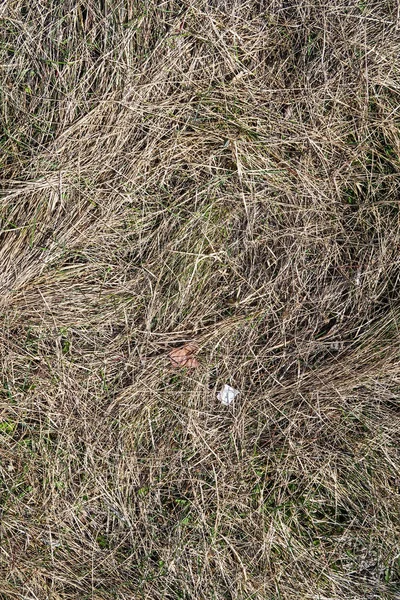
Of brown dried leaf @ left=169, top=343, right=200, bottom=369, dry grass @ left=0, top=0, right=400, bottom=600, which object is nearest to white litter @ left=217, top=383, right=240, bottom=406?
dry grass @ left=0, top=0, right=400, bottom=600

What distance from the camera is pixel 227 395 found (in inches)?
123

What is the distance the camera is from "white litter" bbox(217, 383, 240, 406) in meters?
3.13

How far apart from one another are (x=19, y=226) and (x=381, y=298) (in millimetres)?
1799

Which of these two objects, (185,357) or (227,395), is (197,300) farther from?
(227,395)

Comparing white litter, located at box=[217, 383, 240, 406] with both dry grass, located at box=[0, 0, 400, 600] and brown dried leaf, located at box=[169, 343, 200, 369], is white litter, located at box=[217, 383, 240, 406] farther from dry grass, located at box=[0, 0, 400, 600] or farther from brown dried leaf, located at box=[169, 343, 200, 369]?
brown dried leaf, located at box=[169, 343, 200, 369]

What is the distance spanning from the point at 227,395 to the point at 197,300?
1.59 ft

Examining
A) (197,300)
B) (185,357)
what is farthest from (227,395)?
(197,300)

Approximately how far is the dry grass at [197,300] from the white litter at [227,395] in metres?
0.04

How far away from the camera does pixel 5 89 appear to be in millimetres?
3086

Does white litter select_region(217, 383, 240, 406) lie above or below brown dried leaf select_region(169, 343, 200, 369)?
below

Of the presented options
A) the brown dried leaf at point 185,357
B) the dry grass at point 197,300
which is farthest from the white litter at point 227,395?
the brown dried leaf at point 185,357

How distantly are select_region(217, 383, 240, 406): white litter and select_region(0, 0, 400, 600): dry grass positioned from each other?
0.04 meters

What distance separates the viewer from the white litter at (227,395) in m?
3.13

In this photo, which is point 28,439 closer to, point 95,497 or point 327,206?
point 95,497
